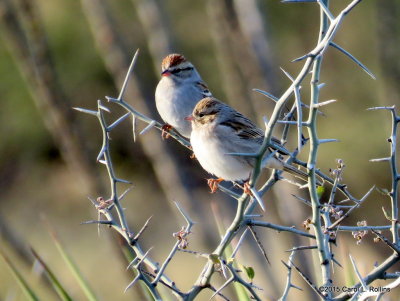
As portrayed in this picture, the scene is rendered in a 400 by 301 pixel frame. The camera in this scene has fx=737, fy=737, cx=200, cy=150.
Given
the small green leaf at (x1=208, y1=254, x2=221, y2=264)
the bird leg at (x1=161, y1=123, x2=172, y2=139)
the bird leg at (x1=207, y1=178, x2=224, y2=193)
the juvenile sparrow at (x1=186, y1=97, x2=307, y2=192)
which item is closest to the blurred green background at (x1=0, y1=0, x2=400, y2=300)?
the bird leg at (x1=161, y1=123, x2=172, y2=139)

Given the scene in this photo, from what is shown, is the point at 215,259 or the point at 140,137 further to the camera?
the point at 140,137

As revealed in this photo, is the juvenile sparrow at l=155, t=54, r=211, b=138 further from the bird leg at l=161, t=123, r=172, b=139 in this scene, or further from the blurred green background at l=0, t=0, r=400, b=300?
the blurred green background at l=0, t=0, r=400, b=300

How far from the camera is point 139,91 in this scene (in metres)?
8.40

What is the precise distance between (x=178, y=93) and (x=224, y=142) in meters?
1.64

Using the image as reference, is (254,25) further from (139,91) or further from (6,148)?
(6,148)

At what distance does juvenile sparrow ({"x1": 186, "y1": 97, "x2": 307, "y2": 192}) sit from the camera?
13.0 feet

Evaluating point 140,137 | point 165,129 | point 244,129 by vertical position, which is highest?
point 244,129

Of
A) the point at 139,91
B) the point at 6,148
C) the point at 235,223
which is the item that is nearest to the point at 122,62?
the point at 139,91

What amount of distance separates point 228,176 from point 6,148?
17.5 meters

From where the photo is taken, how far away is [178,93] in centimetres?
566

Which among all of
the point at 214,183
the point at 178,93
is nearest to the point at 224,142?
the point at 214,183

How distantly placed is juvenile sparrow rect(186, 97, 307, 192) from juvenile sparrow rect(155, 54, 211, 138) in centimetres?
93

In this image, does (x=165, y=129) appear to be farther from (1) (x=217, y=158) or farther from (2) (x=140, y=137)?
(2) (x=140, y=137)

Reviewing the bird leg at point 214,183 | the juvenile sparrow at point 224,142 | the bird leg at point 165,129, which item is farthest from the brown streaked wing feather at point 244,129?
the bird leg at point 165,129
